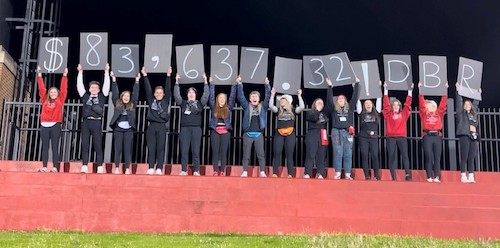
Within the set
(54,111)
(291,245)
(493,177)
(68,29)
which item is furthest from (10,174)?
(68,29)

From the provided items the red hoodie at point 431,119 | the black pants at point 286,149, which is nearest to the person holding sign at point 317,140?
the black pants at point 286,149

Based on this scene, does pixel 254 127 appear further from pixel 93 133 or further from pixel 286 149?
pixel 93 133

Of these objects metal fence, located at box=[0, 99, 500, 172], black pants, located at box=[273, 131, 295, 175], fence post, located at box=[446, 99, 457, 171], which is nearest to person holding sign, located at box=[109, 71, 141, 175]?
metal fence, located at box=[0, 99, 500, 172]

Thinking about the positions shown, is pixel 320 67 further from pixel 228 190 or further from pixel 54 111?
pixel 54 111

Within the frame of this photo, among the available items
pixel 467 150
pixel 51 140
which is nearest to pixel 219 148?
pixel 51 140

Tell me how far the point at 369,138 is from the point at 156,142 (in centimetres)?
447

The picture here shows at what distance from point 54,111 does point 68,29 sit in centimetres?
1088

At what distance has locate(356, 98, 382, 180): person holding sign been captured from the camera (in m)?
13.2

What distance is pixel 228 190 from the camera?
11453 mm

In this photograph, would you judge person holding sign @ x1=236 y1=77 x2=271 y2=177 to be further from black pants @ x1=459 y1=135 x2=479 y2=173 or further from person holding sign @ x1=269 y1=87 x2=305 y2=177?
black pants @ x1=459 y1=135 x2=479 y2=173

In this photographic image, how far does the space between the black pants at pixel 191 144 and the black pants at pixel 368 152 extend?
345cm

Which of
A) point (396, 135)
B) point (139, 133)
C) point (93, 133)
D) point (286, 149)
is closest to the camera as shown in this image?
point (93, 133)

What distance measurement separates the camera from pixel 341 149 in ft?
42.9

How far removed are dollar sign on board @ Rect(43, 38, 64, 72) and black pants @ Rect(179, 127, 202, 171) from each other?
349 cm
